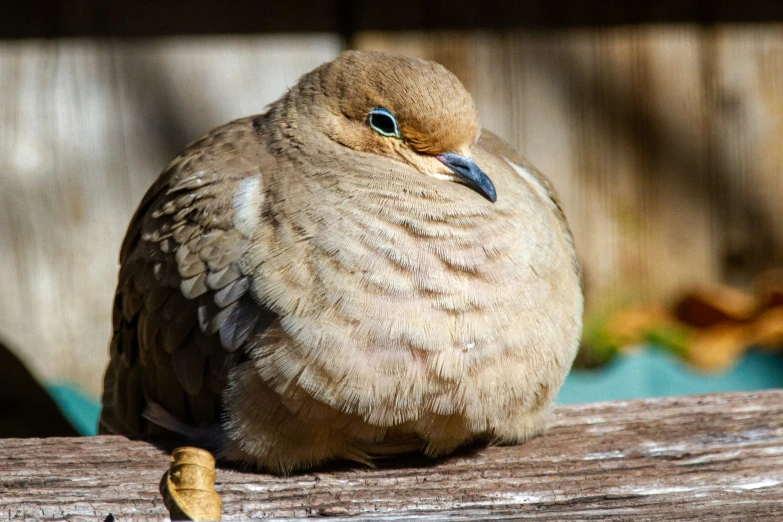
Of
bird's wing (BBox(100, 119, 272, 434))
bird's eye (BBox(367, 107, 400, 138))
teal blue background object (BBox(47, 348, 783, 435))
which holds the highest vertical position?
bird's eye (BBox(367, 107, 400, 138))

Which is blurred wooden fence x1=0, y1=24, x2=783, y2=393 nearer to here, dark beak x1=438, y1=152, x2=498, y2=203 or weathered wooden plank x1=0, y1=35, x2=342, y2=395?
weathered wooden plank x1=0, y1=35, x2=342, y2=395

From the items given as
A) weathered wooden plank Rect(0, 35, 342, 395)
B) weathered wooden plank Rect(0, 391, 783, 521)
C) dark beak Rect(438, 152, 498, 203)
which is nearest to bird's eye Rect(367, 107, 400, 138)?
dark beak Rect(438, 152, 498, 203)

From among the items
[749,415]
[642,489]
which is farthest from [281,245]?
[749,415]

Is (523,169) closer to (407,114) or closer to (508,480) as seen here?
(407,114)

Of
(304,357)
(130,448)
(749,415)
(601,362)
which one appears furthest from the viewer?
(601,362)

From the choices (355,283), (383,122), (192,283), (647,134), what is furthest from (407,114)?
(647,134)

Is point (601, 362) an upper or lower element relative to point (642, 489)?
lower

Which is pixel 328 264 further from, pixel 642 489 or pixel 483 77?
pixel 483 77
